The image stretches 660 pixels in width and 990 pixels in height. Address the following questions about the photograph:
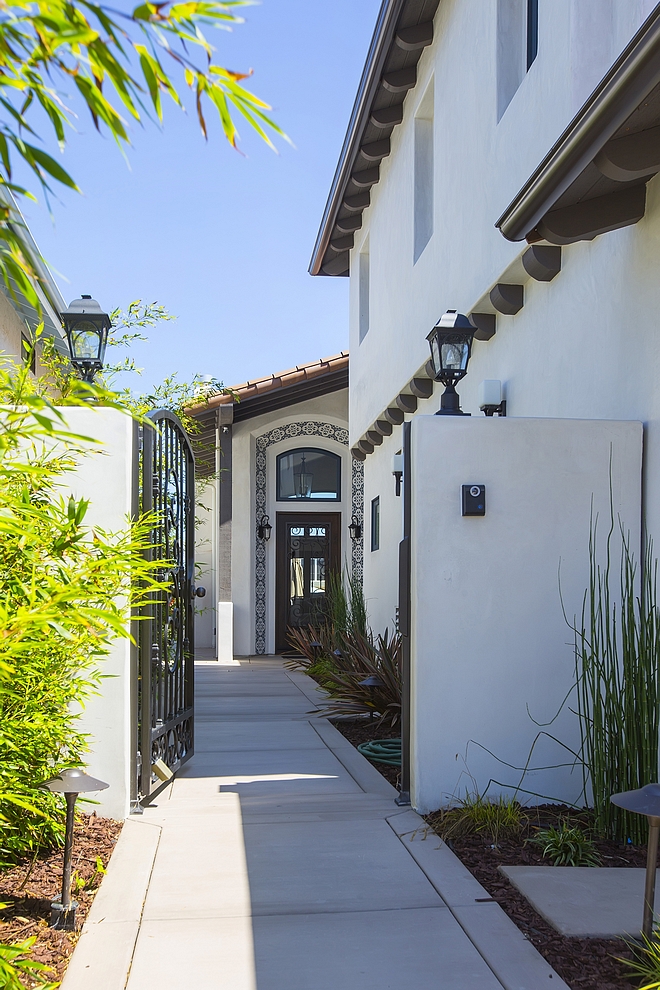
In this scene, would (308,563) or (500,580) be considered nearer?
(500,580)

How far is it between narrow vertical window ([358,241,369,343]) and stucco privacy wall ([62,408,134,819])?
27.0 feet

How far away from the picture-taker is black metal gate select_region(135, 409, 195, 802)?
5074mm

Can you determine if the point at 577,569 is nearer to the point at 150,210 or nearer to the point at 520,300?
the point at 520,300

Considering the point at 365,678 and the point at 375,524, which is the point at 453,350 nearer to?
the point at 365,678

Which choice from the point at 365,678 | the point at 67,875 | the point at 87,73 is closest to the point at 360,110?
the point at 365,678

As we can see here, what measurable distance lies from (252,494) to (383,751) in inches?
355

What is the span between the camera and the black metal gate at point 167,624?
5074 mm

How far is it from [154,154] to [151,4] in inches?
35.6

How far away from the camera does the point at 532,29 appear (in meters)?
6.46

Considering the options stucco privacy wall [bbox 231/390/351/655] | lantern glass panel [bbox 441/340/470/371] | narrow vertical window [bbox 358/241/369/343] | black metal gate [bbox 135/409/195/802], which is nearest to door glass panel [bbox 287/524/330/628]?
stucco privacy wall [bbox 231/390/351/655]

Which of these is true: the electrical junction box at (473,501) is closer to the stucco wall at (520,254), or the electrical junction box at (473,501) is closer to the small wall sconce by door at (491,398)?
the stucco wall at (520,254)

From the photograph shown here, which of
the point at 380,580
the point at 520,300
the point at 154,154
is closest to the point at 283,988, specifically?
the point at 154,154

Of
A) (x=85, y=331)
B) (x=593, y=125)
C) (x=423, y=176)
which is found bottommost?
(x=85, y=331)

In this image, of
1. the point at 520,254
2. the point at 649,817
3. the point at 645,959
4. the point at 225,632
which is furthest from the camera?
the point at 225,632
